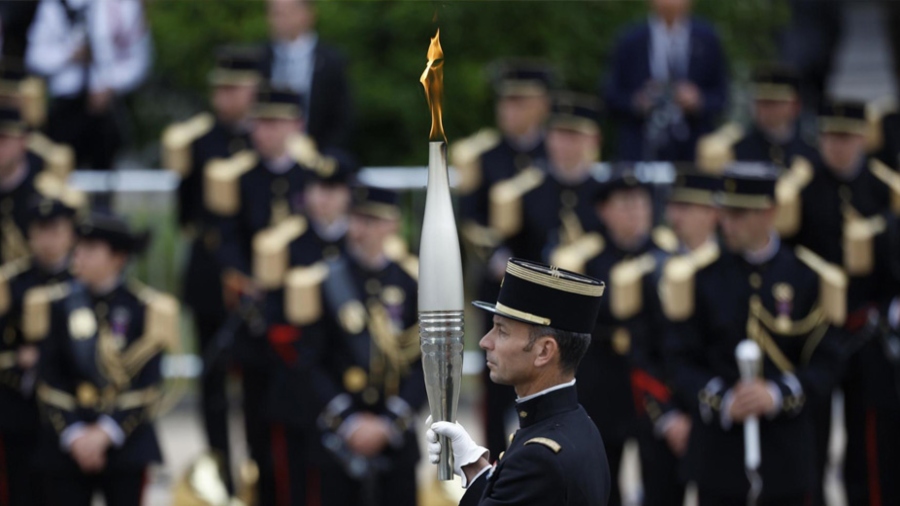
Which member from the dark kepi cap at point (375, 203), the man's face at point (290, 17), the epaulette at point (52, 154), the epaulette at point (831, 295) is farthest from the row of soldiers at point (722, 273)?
the epaulette at point (52, 154)

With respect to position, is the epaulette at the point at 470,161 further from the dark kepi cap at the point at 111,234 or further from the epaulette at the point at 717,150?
the dark kepi cap at the point at 111,234

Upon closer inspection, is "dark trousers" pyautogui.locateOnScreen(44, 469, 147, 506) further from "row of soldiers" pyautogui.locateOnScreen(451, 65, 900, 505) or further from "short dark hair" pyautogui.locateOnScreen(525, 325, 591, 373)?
"short dark hair" pyautogui.locateOnScreen(525, 325, 591, 373)

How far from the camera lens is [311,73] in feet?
40.2

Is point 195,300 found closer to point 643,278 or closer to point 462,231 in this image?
point 462,231

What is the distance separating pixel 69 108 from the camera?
488 inches

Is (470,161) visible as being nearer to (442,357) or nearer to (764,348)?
(764,348)

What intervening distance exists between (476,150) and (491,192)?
0.38 metres

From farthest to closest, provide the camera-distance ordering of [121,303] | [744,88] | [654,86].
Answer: [744,88] < [654,86] < [121,303]

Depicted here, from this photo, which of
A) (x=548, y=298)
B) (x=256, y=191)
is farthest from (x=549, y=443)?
(x=256, y=191)

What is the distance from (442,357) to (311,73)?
6983 millimetres

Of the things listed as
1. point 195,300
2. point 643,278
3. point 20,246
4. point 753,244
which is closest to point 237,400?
point 195,300

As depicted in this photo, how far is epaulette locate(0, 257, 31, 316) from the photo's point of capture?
Answer: 1067 centimetres

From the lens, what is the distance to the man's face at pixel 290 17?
39.6 ft

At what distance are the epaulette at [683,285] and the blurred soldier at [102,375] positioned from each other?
2.61 m
